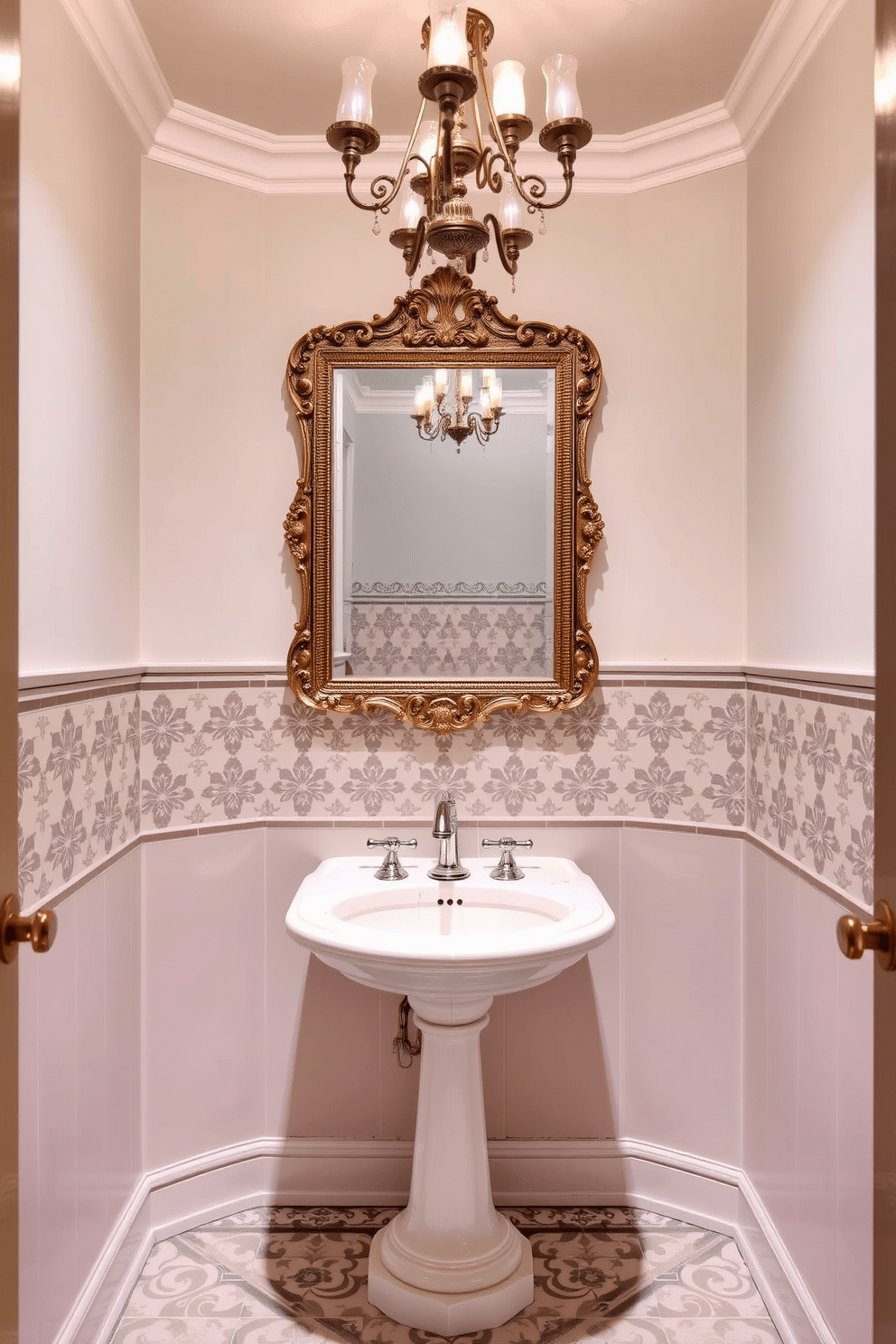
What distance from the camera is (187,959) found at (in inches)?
77.1

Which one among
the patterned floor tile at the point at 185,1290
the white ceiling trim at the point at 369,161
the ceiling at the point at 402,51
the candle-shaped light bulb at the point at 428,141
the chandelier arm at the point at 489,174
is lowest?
the patterned floor tile at the point at 185,1290

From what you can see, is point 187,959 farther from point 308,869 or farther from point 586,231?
point 586,231

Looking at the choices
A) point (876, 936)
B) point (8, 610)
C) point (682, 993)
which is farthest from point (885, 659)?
point (682, 993)

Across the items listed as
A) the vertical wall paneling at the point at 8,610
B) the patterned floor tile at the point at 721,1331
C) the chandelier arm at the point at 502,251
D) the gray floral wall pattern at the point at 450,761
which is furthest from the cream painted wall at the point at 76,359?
the patterned floor tile at the point at 721,1331

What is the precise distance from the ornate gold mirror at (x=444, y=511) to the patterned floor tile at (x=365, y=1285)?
1.10m

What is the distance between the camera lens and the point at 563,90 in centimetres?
129

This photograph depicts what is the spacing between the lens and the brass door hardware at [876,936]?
28.5 inches

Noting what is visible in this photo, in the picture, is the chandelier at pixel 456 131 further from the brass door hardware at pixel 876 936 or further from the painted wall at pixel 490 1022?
the painted wall at pixel 490 1022

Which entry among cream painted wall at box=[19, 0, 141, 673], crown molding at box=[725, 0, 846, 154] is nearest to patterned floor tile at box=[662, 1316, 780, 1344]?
cream painted wall at box=[19, 0, 141, 673]

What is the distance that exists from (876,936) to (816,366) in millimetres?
1167

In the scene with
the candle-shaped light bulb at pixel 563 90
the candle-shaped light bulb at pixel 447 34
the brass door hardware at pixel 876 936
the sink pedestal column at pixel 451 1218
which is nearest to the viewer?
the brass door hardware at pixel 876 936

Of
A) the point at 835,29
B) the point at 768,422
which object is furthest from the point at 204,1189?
the point at 835,29

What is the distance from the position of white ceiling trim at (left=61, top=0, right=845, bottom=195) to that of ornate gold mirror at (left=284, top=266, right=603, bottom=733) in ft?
1.12

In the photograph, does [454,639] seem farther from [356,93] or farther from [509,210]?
[356,93]
